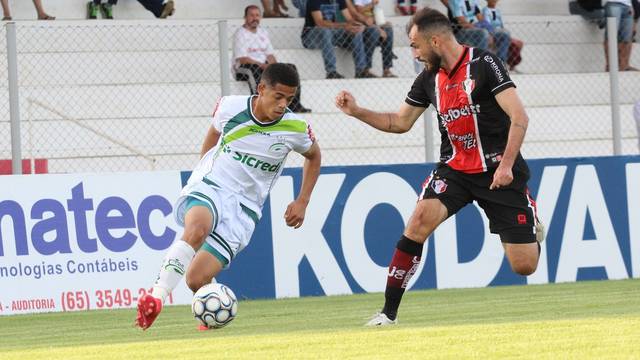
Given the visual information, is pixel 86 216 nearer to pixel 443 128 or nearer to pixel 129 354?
pixel 443 128

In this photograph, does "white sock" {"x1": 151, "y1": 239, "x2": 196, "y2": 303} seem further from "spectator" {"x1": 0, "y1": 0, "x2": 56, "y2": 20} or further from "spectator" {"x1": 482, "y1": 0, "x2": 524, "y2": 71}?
"spectator" {"x1": 482, "y1": 0, "x2": 524, "y2": 71}

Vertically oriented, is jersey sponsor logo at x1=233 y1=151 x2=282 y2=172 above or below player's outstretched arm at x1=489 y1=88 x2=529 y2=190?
below

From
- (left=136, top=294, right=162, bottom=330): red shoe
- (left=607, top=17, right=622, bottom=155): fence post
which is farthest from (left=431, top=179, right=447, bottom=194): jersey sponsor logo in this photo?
(left=607, top=17, right=622, bottom=155): fence post

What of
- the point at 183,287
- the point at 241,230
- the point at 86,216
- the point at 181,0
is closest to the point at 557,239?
the point at 183,287

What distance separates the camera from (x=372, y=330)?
8953mm

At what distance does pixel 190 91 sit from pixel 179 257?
8.53m

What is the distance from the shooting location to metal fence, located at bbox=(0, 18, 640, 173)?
658 inches

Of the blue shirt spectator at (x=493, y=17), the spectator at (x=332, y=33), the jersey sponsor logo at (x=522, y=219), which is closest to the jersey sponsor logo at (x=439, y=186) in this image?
the jersey sponsor logo at (x=522, y=219)

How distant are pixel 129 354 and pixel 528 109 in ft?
42.0

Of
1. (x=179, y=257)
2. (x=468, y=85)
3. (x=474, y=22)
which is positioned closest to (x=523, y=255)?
(x=468, y=85)

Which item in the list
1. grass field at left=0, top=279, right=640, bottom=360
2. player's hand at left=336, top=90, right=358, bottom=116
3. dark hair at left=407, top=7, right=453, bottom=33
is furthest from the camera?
dark hair at left=407, top=7, right=453, bottom=33

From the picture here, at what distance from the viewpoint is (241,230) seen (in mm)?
9844

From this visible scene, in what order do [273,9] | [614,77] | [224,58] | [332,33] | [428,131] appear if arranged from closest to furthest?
[224,58], [428,131], [614,77], [332,33], [273,9]

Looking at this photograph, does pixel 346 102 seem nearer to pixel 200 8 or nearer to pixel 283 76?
pixel 283 76
